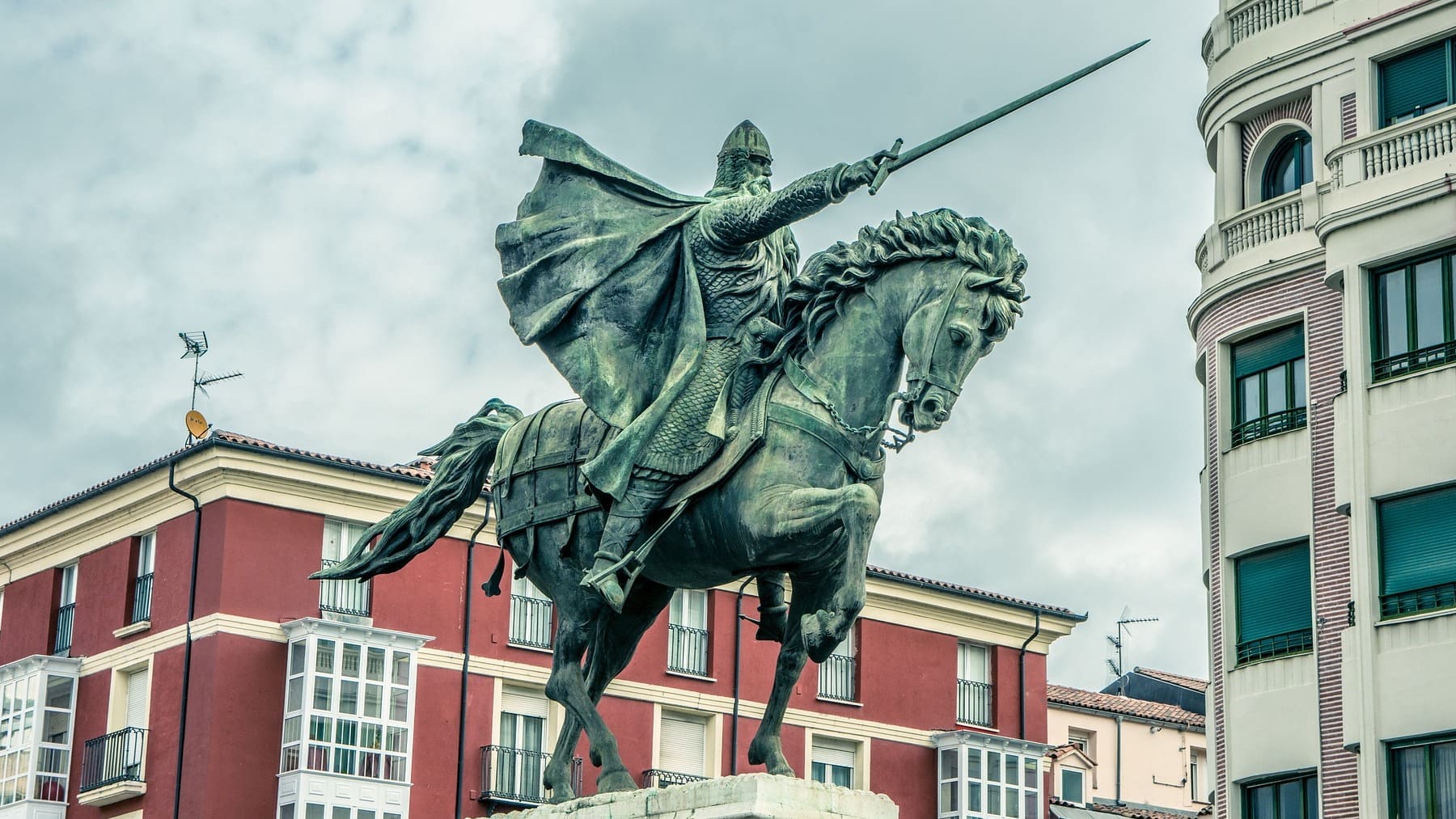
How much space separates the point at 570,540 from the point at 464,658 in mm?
35149

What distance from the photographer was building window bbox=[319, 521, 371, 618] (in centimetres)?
4869

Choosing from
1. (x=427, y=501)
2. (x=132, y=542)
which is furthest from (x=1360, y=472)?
(x=132, y=542)

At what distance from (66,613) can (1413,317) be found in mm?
29727

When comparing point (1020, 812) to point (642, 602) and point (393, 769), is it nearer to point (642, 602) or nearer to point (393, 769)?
point (393, 769)

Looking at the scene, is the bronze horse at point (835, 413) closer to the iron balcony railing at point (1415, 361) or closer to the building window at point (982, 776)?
the iron balcony railing at point (1415, 361)

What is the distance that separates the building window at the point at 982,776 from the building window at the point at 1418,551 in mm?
25225

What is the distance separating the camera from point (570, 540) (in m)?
15.1

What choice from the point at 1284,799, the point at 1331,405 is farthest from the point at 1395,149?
the point at 1284,799

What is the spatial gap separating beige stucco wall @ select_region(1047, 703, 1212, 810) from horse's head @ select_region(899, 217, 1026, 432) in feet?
179

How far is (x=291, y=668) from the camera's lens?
4784 cm

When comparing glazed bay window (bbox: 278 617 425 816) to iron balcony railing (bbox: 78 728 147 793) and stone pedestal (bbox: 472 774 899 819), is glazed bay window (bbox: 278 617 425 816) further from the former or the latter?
stone pedestal (bbox: 472 774 899 819)

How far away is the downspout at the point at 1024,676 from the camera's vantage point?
58500 mm

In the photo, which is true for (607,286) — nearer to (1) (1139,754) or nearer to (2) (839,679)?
(2) (839,679)

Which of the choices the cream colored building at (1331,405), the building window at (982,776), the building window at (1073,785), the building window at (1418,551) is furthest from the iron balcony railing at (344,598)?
the building window at (1418,551)
